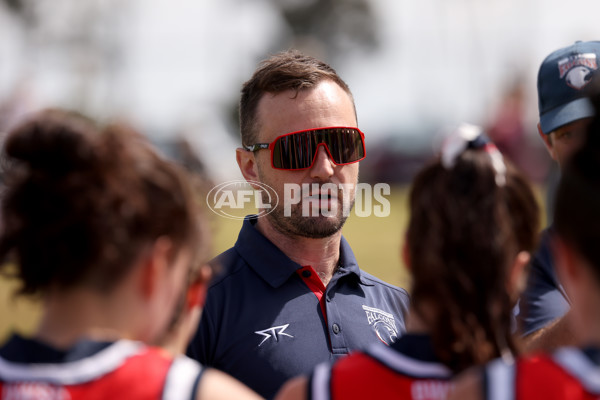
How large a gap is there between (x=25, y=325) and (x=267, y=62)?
492 centimetres

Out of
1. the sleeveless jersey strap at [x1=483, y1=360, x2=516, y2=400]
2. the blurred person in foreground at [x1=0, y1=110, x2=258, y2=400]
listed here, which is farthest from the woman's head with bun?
the sleeveless jersey strap at [x1=483, y1=360, x2=516, y2=400]

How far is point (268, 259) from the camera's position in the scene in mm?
3240

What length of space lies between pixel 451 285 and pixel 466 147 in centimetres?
37

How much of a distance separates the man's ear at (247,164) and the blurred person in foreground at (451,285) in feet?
5.92

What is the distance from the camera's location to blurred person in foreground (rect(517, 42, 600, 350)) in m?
2.70

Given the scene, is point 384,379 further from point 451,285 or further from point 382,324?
point 382,324

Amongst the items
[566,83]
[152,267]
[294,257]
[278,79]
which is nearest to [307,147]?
[278,79]

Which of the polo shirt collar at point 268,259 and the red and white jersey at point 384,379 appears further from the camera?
the polo shirt collar at point 268,259

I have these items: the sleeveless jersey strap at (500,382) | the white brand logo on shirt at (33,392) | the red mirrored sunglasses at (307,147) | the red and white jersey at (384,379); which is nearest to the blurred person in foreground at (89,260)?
the white brand logo on shirt at (33,392)

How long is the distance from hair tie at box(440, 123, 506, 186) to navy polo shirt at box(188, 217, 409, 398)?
1.31 m

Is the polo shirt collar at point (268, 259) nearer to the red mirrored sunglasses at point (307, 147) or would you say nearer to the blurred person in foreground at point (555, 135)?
the red mirrored sunglasses at point (307, 147)

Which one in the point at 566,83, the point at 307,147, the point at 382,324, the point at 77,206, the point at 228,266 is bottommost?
the point at 382,324

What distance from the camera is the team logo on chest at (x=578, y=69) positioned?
3311 mm

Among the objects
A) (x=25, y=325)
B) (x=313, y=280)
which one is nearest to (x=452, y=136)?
(x=313, y=280)
